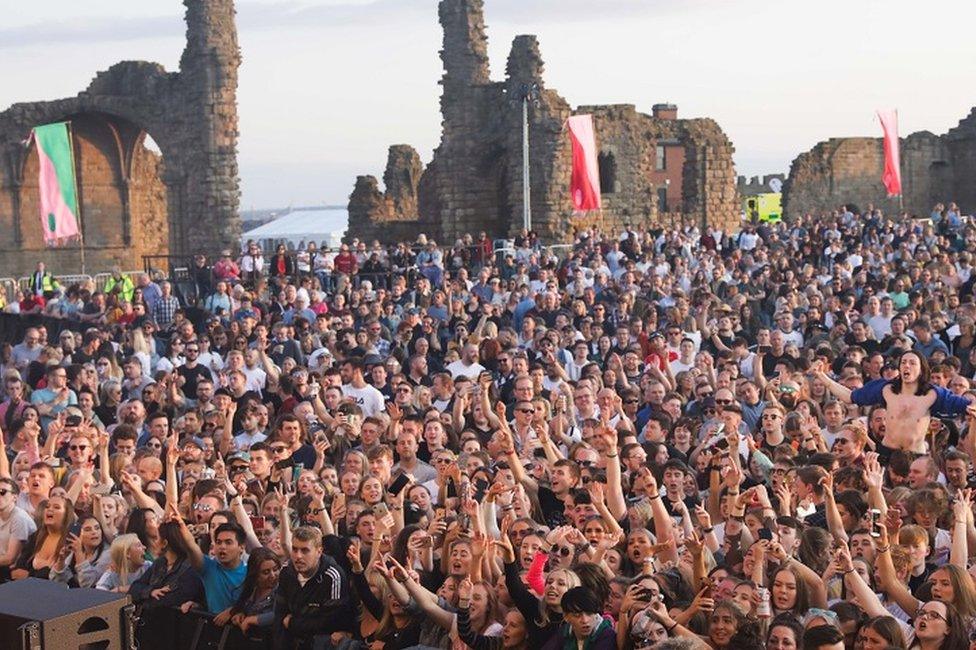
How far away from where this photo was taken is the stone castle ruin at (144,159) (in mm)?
30859

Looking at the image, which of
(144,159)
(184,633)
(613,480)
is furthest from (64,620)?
(144,159)

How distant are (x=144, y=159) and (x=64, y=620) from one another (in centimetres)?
3254

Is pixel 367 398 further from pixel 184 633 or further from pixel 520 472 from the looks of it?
pixel 184 633

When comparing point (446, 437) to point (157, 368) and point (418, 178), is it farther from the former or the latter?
point (418, 178)

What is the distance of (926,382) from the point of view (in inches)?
445

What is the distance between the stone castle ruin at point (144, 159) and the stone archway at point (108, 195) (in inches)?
0.9

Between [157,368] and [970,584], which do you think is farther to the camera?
[157,368]

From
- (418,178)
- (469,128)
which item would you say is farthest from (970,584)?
(418,178)

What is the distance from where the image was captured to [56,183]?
24.1m

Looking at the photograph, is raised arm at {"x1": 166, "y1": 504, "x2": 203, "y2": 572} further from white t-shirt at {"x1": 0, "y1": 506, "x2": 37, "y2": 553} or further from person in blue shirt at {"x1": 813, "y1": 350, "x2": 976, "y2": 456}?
person in blue shirt at {"x1": 813, "y1": 350, "x2": 976, "y2": 456}

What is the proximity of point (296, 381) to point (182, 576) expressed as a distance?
5170mm

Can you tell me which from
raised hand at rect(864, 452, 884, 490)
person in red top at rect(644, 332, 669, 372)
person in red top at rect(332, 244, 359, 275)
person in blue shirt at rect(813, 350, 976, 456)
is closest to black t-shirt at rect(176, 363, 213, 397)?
person in red top at rect(644, 332, 669, 372)

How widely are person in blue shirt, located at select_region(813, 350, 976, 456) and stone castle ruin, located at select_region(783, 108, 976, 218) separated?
1311 inches

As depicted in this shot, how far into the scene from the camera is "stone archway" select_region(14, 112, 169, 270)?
117ft
